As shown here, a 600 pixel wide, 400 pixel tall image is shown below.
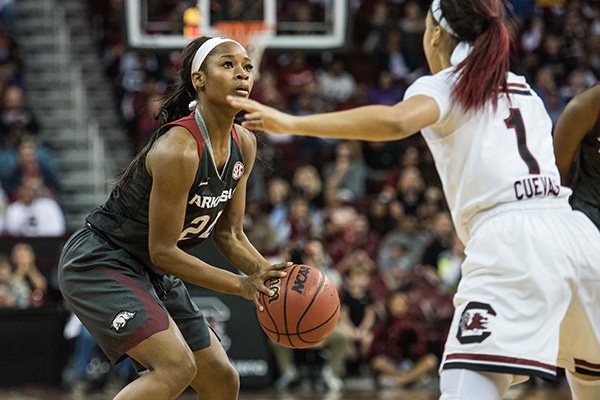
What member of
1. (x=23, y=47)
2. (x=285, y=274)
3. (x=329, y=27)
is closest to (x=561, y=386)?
(x=329, y=27)

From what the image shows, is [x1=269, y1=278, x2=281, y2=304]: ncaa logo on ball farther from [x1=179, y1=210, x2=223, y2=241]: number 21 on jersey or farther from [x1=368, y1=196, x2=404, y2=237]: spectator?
[x1=368, y1=196, x2=404, y2=237]: spectator

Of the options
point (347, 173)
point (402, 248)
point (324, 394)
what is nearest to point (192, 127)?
point (324, 394)

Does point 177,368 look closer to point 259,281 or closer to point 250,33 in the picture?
point 259,281

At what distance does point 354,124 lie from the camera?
11.0 feet

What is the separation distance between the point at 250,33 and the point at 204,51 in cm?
580

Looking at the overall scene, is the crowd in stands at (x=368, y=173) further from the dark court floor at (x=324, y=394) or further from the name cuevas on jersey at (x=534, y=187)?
the name cuevas on jersey at (x=534, y=187)

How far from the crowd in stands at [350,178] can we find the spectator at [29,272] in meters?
0.01

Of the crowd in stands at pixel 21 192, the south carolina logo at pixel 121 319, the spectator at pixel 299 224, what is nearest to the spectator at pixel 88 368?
the crowd in stands at pixel 21 192

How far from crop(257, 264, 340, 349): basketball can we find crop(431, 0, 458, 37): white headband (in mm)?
1091

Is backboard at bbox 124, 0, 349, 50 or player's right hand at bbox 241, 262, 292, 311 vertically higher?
backboard at bbox 124, 0, 349, 50

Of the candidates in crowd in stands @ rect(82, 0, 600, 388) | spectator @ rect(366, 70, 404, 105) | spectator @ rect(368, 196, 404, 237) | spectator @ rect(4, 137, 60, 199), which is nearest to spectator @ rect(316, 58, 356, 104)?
crowd in stands @ rect(82, 0, 600, 388)

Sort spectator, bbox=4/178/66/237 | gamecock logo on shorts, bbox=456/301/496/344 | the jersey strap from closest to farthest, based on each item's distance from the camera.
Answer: gamecock logo on shorts, bbox=456/301/496/344 → the jersey strap → spectator, bbox=4/178/66/237

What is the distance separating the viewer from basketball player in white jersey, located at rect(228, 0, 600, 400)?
3385 mm

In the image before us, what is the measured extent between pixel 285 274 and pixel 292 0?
7.47 m
